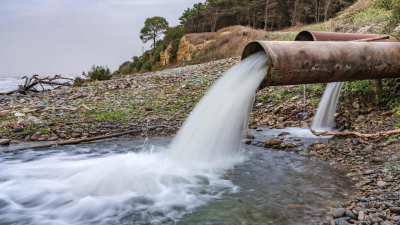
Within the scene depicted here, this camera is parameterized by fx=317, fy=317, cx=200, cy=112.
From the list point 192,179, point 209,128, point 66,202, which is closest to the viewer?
point 66,202

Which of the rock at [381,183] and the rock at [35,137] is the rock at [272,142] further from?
the rock at [35,137]

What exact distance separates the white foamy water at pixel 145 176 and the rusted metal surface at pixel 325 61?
71 cm

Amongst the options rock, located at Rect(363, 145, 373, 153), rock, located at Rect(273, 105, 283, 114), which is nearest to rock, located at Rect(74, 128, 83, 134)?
rock, located at Rect(273, 105, 283, 114)

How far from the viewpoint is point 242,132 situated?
6418 mm

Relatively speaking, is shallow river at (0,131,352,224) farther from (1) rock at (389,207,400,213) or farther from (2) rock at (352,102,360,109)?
(2) rock at (352,102,360,109)

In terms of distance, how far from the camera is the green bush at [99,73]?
20328 millimetres

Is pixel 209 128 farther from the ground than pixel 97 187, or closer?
farther from the ground

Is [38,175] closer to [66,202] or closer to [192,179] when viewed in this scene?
[66,202]

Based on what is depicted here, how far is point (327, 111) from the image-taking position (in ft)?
24.8

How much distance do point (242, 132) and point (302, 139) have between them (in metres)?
1.45

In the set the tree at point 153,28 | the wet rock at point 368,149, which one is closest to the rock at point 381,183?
the wet rock at point 368,149

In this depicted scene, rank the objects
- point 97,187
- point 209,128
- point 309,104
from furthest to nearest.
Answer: point 309,104 → point 209,128 → point 97,187

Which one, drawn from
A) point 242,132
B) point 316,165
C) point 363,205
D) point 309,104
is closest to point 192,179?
point 242,132

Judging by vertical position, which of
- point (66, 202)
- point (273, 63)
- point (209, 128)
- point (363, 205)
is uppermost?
point (273, 63)
